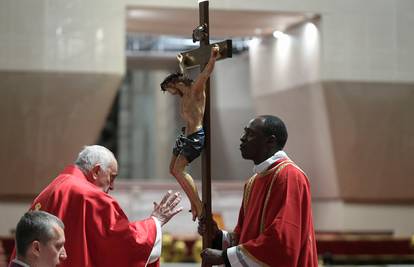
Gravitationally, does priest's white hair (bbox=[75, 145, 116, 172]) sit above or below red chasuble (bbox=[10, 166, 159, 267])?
above

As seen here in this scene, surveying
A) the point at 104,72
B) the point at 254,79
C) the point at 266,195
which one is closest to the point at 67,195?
the point at 266,195

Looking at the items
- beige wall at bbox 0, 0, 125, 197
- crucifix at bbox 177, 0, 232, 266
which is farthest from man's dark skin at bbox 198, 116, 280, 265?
beige wall at bbox 0, 0, 125, 197

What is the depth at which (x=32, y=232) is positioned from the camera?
3971mm

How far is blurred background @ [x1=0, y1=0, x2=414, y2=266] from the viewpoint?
12.8m

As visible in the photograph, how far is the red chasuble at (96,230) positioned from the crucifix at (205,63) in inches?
26.8

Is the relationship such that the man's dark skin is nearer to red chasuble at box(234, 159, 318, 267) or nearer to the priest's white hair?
red chasuble at box(234, 159, 318, 267)

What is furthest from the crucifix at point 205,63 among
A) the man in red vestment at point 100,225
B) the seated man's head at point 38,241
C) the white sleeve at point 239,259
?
the seated man's head at point 38,241

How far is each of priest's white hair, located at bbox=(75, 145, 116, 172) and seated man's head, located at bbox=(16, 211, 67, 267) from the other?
1864mm

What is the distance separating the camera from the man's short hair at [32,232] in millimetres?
3959

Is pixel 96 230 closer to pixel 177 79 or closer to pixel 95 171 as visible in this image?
pixel 95 171

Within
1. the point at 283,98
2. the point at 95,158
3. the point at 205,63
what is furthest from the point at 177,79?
the point at 283,98

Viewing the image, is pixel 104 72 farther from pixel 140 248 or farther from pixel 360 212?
pixel 140 248

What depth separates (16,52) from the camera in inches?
502

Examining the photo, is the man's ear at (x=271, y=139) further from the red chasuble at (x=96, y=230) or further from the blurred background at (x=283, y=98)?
the blurred background at (x=283, y=98)
